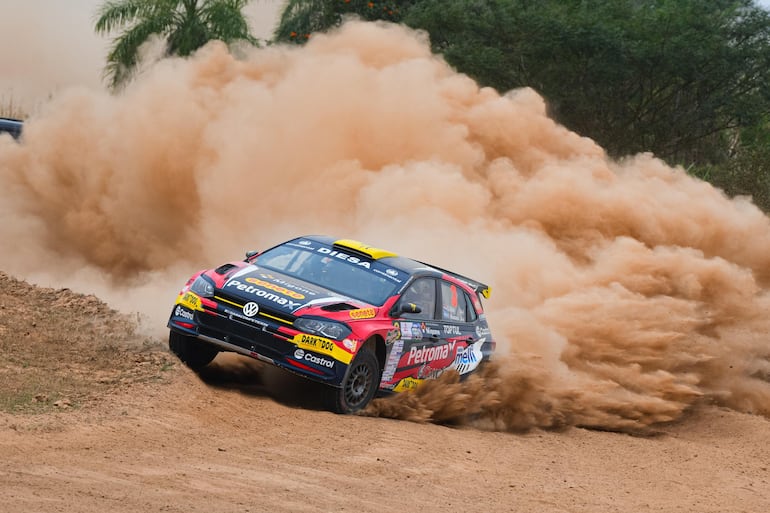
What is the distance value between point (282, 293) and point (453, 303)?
2.13m

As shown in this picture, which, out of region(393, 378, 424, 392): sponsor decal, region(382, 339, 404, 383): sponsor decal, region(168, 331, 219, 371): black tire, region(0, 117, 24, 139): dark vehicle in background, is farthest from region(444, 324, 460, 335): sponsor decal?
region(0, 117, 24, 139): dark vehicle in background

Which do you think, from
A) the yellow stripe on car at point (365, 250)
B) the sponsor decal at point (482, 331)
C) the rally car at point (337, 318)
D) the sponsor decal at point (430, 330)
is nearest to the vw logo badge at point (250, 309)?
the rally car at point (337, 318)

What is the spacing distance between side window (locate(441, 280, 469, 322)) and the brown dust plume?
939 millimetres

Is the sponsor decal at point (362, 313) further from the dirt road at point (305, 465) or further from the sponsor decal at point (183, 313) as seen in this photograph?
the sponsor decal at point (183, 313)

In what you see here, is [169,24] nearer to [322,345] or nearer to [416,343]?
[416,343]

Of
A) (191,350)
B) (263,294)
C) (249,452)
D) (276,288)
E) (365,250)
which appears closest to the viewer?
(249,452)

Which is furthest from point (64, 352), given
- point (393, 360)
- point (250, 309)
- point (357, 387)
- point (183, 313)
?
point (393, 360)

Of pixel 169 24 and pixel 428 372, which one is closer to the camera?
pixel 428 372

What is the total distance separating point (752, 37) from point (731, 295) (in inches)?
699

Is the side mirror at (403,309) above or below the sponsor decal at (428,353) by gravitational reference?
above

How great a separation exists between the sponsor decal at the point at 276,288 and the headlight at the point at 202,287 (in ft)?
1.19

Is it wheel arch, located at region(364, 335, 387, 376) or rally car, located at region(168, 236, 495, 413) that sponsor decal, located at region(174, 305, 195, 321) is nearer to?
rally car, located at region(168, 236, 495, 413)

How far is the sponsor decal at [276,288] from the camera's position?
437 inches

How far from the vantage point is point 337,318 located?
10836 mm
